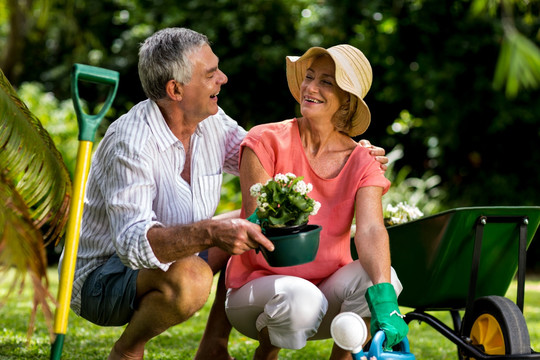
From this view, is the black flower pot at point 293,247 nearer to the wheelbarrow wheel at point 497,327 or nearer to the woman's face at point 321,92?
the woman's face at point 321,92

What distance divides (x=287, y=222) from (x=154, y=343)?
1.79 meters

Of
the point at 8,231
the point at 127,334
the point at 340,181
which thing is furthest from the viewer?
the point at 340,181

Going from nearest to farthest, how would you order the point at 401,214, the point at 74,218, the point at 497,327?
the point at 74,218 → the point at 497,327 → the point at 401,214

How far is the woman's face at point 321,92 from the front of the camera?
2.55 m

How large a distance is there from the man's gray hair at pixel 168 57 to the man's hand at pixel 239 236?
63cm

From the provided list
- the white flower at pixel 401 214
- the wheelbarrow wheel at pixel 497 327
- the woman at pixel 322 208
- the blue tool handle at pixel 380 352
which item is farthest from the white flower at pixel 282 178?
the white flower at pixel 401 214

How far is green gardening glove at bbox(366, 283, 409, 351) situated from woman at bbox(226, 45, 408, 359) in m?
0.09

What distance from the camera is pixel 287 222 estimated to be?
2135 millimetres

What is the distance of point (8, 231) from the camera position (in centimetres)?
A: 177

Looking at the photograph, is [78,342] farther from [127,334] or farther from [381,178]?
[381,178]

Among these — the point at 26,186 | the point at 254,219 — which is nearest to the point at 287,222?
the point at 254,219

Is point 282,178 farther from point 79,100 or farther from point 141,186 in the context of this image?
point 79,100

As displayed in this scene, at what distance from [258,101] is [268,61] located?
0.66 meters

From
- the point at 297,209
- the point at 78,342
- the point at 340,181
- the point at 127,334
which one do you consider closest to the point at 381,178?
the point at 340,181
